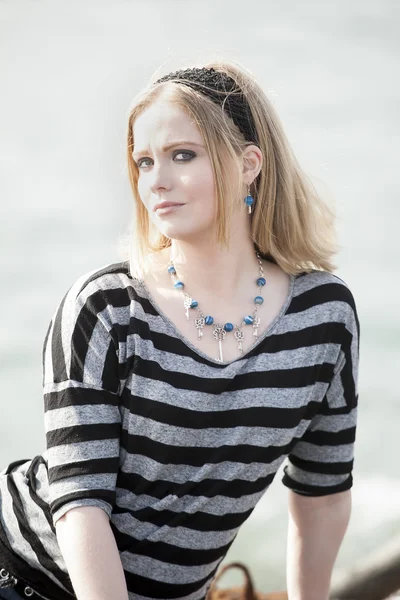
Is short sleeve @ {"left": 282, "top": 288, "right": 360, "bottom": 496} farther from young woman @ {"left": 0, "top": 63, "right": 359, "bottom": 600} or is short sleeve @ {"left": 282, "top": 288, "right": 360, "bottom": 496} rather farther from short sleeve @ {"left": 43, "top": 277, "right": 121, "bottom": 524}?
short sleeve @ {"left": 43, "top": 277, "right": 121, "bottom": 524}

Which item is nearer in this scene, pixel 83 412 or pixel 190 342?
pixel 83 412

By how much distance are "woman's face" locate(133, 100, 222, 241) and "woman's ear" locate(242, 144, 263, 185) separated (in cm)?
13

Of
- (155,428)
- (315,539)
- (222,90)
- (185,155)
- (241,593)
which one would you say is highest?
(222,90)

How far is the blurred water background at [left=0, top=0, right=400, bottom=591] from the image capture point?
4.92 metres

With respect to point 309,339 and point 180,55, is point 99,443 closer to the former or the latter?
A: point 309,339

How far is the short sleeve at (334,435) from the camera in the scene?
2158 millimetres

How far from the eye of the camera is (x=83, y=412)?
1905 mm

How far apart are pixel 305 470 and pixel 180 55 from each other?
100cm

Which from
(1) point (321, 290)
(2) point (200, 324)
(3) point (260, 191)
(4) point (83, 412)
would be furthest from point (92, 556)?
(3) point (260, 191)

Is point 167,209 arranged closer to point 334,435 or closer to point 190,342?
point 190,342

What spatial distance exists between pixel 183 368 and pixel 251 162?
48cm

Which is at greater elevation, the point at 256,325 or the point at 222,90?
the point at 222,90

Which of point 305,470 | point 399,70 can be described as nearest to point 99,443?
point 305,470

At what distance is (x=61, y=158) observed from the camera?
10070 mm
